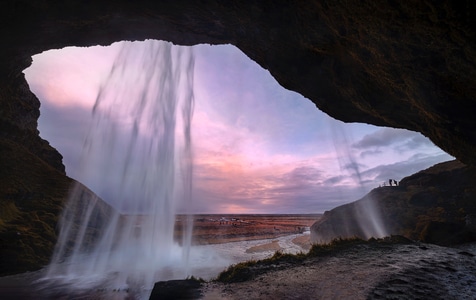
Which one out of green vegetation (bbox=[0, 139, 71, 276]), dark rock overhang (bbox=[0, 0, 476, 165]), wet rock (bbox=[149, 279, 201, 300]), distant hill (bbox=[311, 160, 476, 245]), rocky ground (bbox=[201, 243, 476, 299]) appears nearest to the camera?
rocky ground (bbox=[201, 243, 476, 299])

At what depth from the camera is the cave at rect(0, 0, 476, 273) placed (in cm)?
694

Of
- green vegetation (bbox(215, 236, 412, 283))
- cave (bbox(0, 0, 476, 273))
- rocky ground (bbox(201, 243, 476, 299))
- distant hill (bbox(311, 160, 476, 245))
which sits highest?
cave (bbox(0, 0, 476, 273))

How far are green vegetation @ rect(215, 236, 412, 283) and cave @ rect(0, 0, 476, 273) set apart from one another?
6.62 m

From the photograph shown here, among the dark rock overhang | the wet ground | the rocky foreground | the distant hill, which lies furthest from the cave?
the distant hill

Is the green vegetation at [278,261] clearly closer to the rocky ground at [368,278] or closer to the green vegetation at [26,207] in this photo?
the rocky ground at [368,278]

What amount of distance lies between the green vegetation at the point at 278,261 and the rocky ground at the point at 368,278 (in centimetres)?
19

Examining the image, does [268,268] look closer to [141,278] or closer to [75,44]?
[141,278]

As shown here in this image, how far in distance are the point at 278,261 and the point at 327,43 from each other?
11.0 meters

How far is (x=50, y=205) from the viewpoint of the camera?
77.0 ft

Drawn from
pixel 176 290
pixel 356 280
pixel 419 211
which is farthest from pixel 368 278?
pixel 419 211

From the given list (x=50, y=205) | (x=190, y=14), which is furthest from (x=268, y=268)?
(x=50, y=205)

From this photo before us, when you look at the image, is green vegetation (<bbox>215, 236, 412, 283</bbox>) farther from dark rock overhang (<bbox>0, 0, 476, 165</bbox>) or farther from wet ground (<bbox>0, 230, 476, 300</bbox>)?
dark rock overhang (<bbox>0, 0, 476, 165</bbox>)

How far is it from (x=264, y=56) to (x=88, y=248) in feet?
80.4

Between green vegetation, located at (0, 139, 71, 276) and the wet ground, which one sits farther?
green vegetation, located at (0, 139, 71, 276)
